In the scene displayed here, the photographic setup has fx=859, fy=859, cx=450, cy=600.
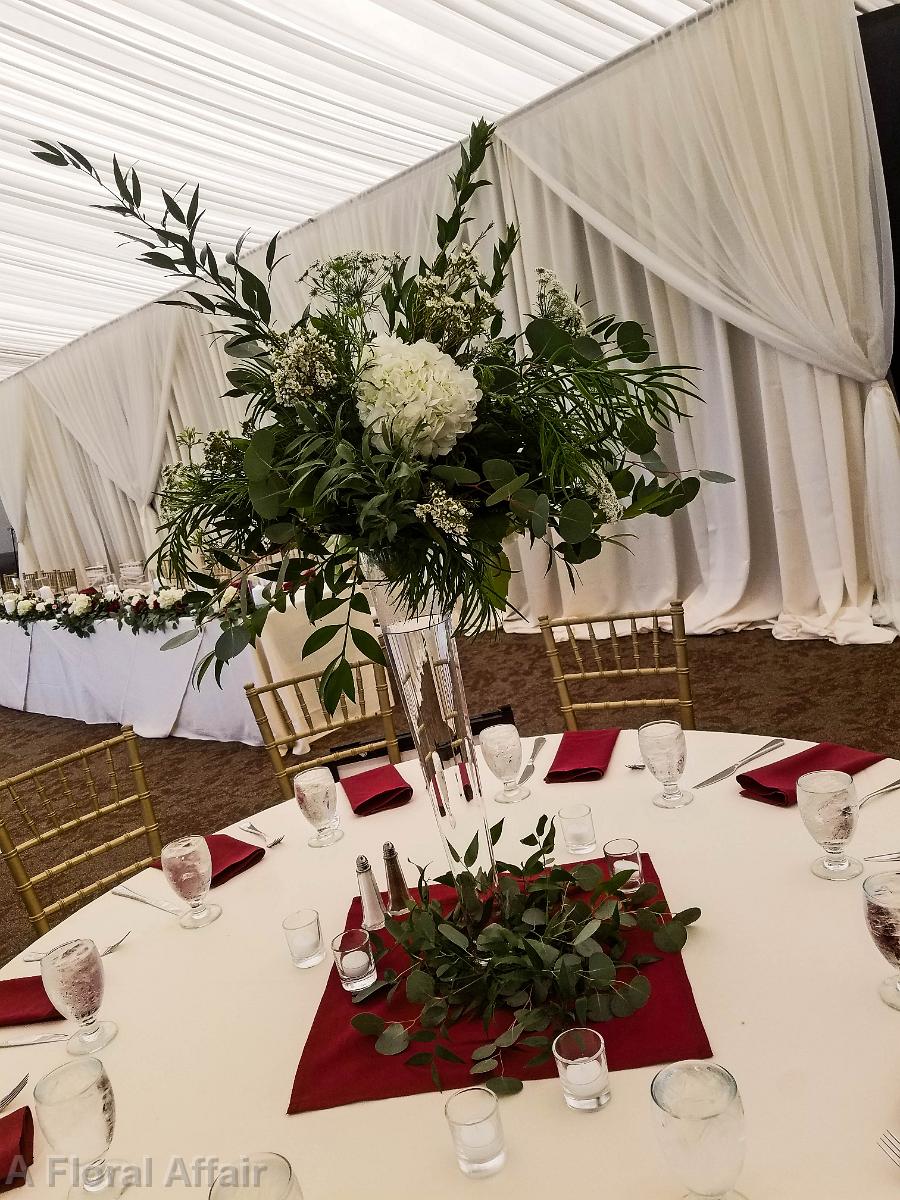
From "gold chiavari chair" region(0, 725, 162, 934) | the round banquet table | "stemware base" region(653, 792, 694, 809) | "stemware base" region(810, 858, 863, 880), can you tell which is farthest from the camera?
"gold chiavari chair" region(0, 725, 162, 934)

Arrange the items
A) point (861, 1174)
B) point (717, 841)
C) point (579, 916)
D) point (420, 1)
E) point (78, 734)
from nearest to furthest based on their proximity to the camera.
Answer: point (861, 1174), point (579, 916), point (717, 841), point (420, 1), point (78, 734)

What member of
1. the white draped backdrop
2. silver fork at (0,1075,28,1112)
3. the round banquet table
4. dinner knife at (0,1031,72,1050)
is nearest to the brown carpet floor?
the white draped backdrop

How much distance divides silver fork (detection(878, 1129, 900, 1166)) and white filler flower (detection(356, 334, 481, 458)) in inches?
30.5

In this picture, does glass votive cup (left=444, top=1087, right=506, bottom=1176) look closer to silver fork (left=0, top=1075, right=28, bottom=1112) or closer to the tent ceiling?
silver fork (left=0, top=1075, right=28, bottom=1112)

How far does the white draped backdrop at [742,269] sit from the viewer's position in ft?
13.3

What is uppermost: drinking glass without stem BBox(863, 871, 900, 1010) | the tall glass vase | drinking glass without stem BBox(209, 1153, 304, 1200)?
the tall glass vase

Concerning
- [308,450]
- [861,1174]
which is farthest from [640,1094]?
[308,450]

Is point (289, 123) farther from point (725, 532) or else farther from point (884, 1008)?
point (884, 1008)

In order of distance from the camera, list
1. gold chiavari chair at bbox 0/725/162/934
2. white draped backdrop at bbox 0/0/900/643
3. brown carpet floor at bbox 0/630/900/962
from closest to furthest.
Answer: gold chiavari chair at bbox 0/725/162/934 < brown carpet floor at bbox 0/630/900/962 < white draped backdrop at bbox 0/0/900/643

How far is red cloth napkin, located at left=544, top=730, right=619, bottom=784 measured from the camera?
1650 millimetres

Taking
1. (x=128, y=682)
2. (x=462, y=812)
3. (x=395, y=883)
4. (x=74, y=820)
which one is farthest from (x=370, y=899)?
(x=128, y=682)

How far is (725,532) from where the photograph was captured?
4.96 metres

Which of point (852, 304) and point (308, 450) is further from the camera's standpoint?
point (852, 304)

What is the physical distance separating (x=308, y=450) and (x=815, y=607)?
4.31m
